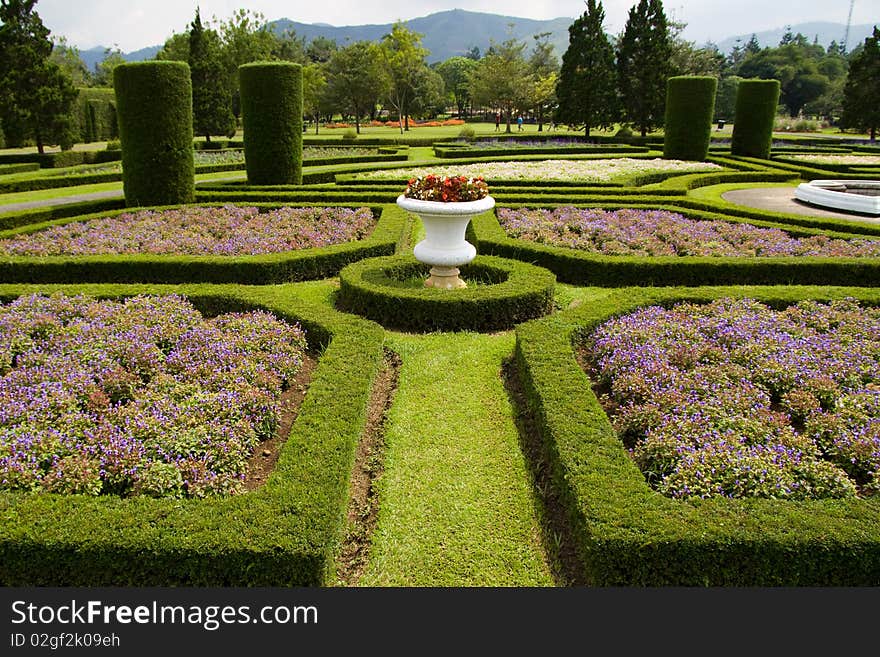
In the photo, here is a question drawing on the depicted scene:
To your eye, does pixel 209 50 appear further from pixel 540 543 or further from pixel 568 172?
pixel 540 543

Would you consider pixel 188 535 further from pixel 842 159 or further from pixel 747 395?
pixel 842 159

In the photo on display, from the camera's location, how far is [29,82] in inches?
1001

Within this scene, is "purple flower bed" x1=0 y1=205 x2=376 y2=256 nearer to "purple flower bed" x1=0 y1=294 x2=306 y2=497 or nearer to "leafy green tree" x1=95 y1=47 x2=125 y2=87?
"purple flower bed" x1=0 y1=294 x2=306 y2=497

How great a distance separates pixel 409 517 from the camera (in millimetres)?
4074

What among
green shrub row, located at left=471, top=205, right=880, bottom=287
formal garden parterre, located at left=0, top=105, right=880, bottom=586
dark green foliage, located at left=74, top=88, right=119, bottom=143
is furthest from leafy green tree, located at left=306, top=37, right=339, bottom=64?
green shrub row, located at left=471, top=205, right=880, bottom=287

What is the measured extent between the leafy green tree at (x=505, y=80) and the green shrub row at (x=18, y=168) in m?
31.6

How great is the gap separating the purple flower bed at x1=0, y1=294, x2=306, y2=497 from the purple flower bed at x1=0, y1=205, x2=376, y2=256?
280cm

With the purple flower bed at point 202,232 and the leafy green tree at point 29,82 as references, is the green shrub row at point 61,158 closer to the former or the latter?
the leafy green tree at point 29,82

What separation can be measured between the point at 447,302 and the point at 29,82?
27.0m

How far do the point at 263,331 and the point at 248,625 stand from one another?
384 cm

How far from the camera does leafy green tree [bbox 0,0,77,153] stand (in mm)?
24641

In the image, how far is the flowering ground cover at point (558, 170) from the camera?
18750 mm

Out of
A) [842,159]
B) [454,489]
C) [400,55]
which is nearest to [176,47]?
[400,55]

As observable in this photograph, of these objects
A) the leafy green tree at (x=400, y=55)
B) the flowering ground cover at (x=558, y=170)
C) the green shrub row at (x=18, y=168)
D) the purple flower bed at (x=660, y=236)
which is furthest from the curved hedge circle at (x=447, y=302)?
the leafy green tree at (x=400, y=55)
